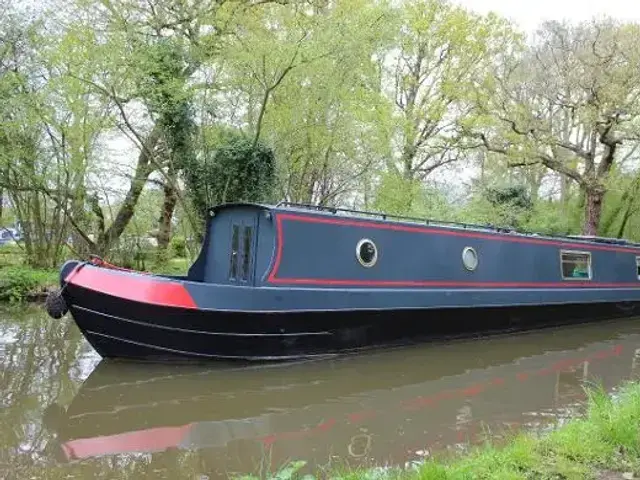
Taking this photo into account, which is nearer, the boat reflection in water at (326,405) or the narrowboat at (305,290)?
the boat reflection in water at (326,405)

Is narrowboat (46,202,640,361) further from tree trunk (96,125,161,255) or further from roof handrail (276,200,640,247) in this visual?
tree trunk (96,125,161,255)

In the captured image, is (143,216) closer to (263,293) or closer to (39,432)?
(263,293)

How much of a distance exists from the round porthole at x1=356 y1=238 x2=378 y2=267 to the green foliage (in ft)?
15.0

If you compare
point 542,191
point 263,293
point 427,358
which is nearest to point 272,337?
point 263,293

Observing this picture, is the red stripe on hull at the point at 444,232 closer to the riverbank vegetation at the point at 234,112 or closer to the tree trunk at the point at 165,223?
the riverbank vegetation at the point at 234,112

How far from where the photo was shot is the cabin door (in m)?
6.90

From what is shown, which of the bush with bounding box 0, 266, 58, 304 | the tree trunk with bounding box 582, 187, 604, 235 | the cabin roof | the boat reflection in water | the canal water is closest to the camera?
the canal water

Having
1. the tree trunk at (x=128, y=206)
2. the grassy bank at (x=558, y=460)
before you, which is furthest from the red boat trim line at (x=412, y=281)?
the tree trunk at (x=128, y=206)

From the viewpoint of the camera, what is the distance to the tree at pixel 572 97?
13.9 meters

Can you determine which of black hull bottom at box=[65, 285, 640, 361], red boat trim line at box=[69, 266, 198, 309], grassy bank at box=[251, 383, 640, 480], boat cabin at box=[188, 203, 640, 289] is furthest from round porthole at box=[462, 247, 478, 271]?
grassy bank at box=[251, 383, 640, 480]

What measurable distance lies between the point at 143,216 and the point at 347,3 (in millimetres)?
7113

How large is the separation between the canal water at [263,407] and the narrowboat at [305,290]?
0.30m

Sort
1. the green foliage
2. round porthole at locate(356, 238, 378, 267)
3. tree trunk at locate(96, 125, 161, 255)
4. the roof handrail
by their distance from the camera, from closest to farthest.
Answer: the roof handrail
round porthole at locate(356, 238, 378, 267)
the green foliage
tree trunk at locate(96, 125, 161, 255)

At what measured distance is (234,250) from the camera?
23.3ft
